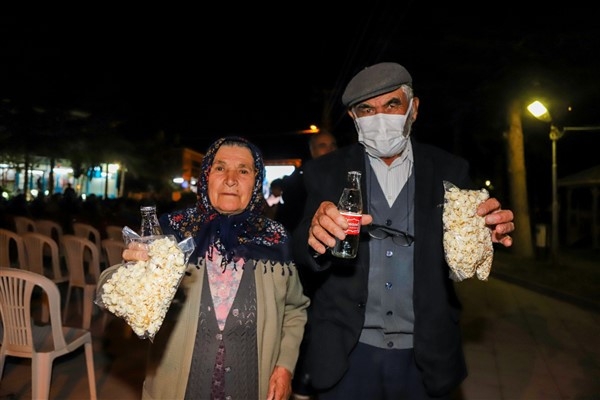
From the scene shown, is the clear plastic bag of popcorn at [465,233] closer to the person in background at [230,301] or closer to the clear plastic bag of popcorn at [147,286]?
the person in background at [230,301]

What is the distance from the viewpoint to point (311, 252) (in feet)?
7.19

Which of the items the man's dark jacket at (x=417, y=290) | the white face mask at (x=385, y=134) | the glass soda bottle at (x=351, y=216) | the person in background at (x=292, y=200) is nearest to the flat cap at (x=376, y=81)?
the white face mask at (x=385, y=134)

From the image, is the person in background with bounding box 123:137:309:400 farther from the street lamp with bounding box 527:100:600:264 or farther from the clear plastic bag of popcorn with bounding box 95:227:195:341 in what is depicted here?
the street lamp with bounding box 527:100:600:264

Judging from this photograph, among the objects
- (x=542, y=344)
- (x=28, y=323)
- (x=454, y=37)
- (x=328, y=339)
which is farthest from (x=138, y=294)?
(x=454, y=37)

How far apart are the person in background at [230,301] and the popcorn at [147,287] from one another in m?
0.46

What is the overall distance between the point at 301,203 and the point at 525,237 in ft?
43.3

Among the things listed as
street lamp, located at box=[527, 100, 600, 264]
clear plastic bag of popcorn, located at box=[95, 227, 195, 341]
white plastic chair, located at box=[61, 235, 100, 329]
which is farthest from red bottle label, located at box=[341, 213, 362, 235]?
street lamp, located at box=[527, 100, 600, 264]

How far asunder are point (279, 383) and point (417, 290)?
2.75 feet

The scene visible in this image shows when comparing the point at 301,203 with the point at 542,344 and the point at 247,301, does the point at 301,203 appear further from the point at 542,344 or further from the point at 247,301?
the point at 542,344

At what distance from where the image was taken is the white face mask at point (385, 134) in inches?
98.5

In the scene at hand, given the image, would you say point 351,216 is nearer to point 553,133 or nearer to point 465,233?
point 465,233

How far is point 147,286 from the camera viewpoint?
1.91 meters

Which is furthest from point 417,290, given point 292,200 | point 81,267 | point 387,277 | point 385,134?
point 81,267

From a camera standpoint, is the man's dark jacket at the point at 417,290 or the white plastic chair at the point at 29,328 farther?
the white plastic chair at the point at 29,328
